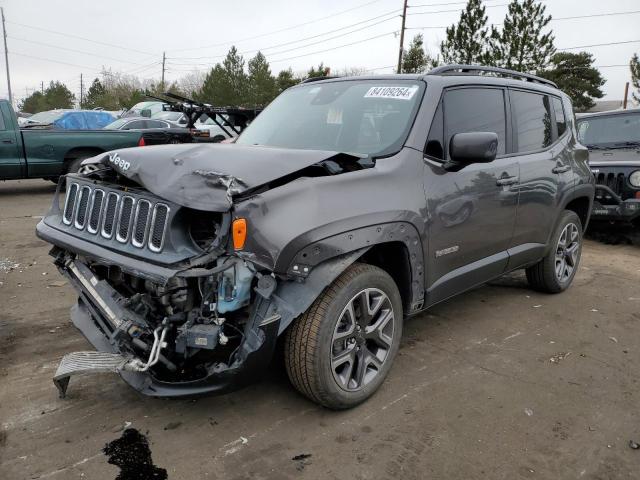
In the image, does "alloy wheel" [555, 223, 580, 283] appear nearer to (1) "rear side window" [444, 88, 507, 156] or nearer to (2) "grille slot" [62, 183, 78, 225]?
(1) "rear side window" [444, 88, 507, 156]

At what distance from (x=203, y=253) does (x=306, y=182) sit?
63cm

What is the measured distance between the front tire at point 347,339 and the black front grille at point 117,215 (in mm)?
858

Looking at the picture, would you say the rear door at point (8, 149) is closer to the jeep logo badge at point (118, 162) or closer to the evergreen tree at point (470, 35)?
the jeep logo badge at point (118, 162)

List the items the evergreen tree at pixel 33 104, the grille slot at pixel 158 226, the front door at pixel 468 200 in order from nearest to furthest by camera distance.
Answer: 1. the grille slot at pixel 158 226
2. the front door at pixel 468 200
3. the evergreen tree at pixel 33 104

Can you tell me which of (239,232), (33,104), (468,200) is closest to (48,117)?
(468,200)

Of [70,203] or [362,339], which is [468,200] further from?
[70,203]

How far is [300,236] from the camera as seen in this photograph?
2449 mm

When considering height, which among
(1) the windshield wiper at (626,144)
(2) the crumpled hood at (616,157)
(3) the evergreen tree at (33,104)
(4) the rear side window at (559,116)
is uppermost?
(3) the evergreen tree at (33,104)

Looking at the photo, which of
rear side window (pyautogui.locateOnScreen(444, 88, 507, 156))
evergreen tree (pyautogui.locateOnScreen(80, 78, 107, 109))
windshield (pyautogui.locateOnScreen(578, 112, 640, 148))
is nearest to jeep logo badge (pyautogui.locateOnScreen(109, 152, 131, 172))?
rear side window (pyautogui.locateOnScreen(444, 88, 507, 156))

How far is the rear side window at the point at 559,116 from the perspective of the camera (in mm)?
4703

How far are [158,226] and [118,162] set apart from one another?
0.58 metres

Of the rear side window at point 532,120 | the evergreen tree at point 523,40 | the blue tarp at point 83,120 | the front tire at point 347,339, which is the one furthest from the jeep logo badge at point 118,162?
the evergreen tree at point 523,40

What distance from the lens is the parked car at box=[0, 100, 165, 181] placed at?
372 inches

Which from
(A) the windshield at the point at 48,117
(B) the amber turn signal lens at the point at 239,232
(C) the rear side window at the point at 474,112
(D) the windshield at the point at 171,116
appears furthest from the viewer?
(D) the windshield at the point at 171,116
